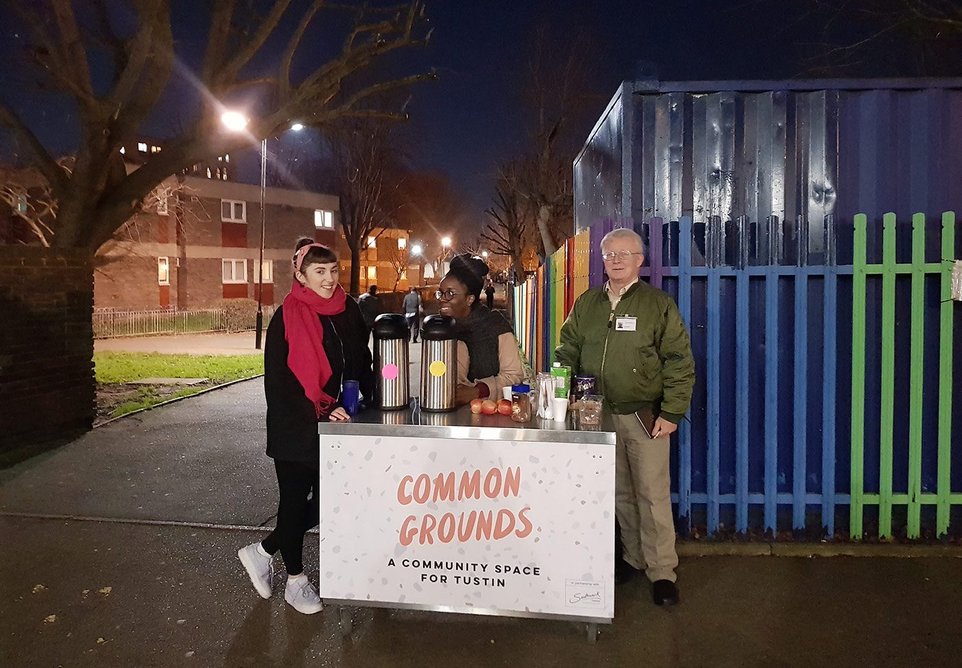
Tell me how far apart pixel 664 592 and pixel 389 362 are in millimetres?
1968

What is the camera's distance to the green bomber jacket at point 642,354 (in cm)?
410

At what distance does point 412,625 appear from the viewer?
13.0ft

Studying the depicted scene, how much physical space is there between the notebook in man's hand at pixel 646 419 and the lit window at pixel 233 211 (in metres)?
36.2

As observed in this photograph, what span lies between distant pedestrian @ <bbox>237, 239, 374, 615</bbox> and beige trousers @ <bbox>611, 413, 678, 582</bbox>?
159 centimetres

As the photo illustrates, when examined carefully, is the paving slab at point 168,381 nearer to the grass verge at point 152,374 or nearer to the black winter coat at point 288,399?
the grass verge at point 152,374

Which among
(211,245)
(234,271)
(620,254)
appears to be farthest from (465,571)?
(234,271)

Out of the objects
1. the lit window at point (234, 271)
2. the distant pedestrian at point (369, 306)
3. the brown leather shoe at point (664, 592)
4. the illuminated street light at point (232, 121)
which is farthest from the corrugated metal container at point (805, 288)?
the lit window at point (234, 271)

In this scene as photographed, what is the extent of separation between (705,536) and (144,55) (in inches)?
323

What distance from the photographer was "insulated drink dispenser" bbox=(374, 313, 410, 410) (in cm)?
394

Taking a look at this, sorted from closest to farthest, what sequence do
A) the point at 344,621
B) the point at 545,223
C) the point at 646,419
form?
the point at 344,621, the point at 646,419, the point at 545,223

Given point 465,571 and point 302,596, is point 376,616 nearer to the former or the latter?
point 302,596

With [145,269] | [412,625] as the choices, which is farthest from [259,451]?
[145,269]

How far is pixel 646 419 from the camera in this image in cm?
423

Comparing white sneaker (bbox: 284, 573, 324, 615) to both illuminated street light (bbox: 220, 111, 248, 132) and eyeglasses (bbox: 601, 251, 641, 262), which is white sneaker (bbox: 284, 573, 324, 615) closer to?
eyeglasses (bbox: 601, 251, 641, 262)
